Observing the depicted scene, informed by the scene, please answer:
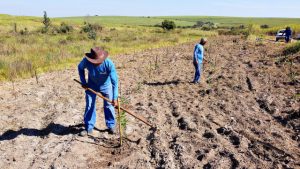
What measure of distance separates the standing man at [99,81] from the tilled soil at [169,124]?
291mm

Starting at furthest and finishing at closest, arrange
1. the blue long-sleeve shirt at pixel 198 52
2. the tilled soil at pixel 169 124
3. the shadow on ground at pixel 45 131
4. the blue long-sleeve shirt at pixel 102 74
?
the blue long-sleeve shirt at pixel 198 52 < the shadow on ground at pixel 45 131 < the blue long-sleeve shirt at pixel 102 74 < the tilled soil at pixel 169 124

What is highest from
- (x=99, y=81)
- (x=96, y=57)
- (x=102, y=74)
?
(x=96, y=57)

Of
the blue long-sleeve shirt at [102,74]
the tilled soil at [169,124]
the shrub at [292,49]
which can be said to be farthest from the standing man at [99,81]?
the shrub at [292,49]

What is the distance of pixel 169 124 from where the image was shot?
304 inches

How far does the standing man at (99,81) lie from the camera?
659cm

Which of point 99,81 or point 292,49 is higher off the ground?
point 99,81

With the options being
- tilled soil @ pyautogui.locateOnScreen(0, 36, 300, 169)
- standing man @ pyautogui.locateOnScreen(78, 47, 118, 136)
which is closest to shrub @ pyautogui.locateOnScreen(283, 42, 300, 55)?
tilled soil @ pyautogui.locateOnScreen(0, 36, 300, 169)

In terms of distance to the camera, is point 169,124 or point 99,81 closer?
point 99,81

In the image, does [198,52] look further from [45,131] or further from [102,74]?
[45,131]

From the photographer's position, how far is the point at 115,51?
21.8 m

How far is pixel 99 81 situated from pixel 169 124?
1.73 m

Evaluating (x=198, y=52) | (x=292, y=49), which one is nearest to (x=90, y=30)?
(x=292, y=49)

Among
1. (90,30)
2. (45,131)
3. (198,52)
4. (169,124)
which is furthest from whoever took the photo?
(90,30)

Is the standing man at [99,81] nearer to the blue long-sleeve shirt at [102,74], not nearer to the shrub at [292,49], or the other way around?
the blue long-sleeve shirt at [102,74]
